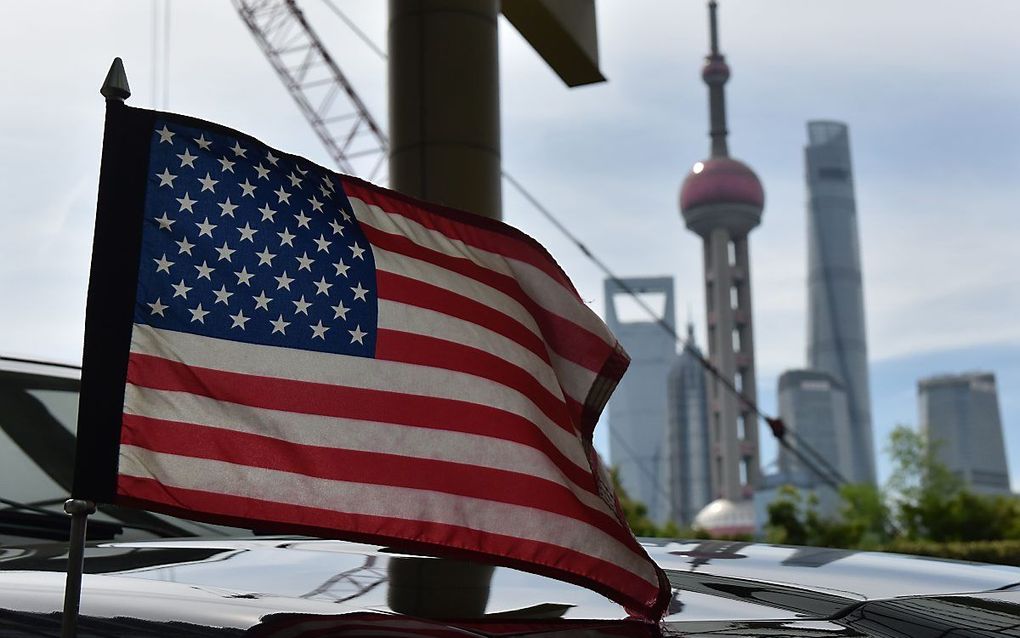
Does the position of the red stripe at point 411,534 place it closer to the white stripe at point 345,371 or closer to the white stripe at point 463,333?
the white stripe at point 345,371

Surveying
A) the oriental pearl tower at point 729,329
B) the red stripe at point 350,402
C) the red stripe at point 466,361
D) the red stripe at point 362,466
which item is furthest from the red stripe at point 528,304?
the oriental pearl tower at point 729,329

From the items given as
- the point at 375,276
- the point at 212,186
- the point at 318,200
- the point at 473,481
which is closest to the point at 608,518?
the point at 473,481

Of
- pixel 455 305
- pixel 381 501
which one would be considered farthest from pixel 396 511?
pixel 455 305

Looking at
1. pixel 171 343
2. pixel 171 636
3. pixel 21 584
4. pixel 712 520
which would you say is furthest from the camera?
pixel 712 520

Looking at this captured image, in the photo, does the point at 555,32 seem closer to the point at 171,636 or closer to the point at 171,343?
the point at 171,343

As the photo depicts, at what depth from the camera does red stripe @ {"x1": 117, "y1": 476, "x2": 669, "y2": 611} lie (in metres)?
2.04

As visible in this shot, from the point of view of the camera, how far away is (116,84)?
2055 mm

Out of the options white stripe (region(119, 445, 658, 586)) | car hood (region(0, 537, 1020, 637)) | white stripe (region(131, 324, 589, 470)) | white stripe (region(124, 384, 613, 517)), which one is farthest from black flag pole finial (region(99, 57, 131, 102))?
car hood (region(0, 537, 1020, 637))

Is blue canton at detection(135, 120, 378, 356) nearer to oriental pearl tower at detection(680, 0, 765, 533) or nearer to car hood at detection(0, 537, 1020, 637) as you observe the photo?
car hood at detection(0, 537, 1020, 637)

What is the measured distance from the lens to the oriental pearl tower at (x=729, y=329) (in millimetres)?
122375

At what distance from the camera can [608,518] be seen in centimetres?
255

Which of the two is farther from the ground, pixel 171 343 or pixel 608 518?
pixel 171 343

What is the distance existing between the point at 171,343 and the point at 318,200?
0.48 meters

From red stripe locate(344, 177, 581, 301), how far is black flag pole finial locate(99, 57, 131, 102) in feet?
1.85
